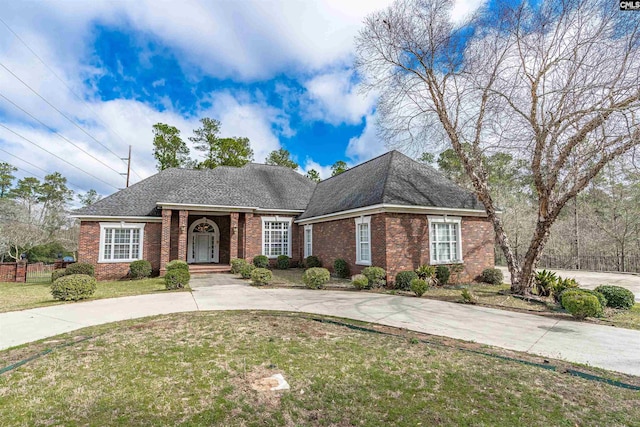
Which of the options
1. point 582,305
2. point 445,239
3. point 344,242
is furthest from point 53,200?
point 582,305

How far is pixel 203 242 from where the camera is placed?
21.4m

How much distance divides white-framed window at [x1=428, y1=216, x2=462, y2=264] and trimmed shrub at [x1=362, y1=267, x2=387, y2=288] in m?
2.75

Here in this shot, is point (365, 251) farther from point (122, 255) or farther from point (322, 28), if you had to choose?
point (122, 255)

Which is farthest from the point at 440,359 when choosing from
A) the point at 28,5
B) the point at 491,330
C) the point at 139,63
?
the point at 139,63

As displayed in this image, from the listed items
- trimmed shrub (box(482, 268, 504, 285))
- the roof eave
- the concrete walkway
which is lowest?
the concrete walkway

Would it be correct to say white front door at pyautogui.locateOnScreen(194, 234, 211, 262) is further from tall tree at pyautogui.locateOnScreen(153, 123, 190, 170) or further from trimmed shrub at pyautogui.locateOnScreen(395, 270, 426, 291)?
tall tree at pyautogui.locateOnScreen(153, 123, 190, 170)

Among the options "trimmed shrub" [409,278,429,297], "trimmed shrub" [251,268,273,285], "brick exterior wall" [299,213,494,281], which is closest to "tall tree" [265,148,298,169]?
"brick exterior wall" [299,213,494,281]

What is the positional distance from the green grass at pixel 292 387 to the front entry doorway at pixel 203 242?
15.9 metres

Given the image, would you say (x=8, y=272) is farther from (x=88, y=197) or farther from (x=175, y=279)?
(x=88, y=197)

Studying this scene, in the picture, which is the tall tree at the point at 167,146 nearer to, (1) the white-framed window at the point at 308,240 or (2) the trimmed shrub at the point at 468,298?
(1) the white-framed window at the point at 308,240

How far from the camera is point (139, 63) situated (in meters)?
16.4

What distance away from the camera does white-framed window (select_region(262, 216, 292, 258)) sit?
19453mm

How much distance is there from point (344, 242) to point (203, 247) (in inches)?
432

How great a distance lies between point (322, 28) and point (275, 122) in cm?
1680
